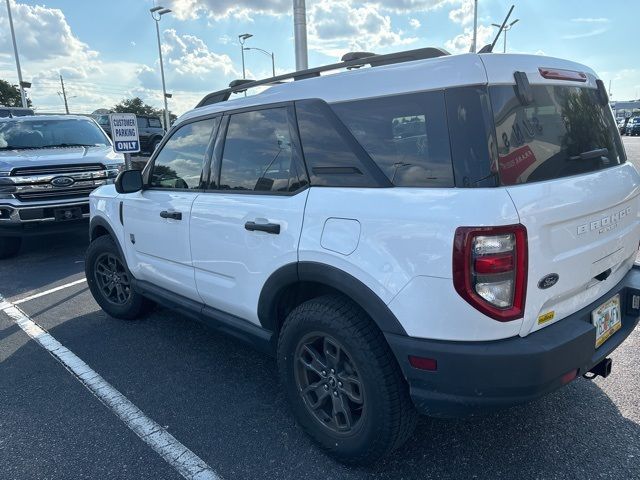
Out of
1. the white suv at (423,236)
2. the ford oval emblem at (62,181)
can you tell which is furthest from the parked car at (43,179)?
the white suv at (423,236)

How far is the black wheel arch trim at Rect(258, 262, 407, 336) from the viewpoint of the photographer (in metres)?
2.10

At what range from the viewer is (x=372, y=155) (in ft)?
7.43

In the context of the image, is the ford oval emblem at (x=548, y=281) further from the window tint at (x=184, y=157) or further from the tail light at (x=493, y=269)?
the window tint at (x=184, y=157)

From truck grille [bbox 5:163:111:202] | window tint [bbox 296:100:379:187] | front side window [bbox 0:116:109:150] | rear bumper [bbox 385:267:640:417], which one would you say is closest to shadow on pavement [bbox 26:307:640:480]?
rear bumper [bbox 385:267:640:417]

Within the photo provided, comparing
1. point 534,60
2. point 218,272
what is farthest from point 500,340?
point 218,272

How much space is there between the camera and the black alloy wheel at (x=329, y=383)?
2.37m

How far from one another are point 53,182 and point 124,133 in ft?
3.78

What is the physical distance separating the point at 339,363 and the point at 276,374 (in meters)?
1.13

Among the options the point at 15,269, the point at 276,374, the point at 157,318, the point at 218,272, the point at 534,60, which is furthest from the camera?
the point at 15,269

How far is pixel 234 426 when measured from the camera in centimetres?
283

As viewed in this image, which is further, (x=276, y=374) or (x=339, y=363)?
(x=276, y=374)

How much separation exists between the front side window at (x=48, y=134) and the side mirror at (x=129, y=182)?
191 inches

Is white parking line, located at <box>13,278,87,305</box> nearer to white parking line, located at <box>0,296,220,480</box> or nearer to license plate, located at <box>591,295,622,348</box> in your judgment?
white parking line, located at <box>0,296,220,480</box>

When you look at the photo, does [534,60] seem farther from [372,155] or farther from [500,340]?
[500,340]
